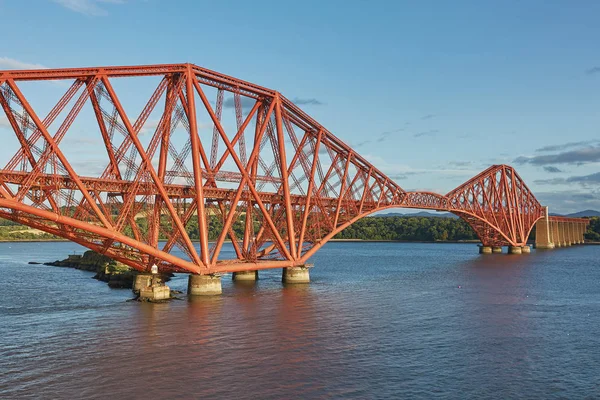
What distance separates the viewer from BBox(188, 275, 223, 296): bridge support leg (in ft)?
195

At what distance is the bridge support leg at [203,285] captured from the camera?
59.4m

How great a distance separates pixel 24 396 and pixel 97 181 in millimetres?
24826

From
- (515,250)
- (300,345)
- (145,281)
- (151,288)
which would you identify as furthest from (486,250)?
(300,345)

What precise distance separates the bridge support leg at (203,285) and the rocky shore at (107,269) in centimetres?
1025

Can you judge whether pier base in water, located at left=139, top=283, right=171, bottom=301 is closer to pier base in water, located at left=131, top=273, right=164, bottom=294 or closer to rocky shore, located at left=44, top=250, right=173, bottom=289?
pier base in water, located at left=131, top=273, right=164, bottom=294

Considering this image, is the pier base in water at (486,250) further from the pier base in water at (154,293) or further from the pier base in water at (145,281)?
the pier base in water at (154,293)

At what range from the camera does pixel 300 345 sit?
39.5m

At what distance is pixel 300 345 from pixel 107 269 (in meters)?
54.0

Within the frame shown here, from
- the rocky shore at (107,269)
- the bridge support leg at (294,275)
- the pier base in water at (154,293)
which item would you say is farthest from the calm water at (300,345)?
the rocky shore at (107,269)

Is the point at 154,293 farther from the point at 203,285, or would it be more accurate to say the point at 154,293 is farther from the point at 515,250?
the point at 515,250

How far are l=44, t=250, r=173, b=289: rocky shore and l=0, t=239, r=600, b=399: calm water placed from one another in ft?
19.0

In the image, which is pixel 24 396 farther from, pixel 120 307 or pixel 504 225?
pixel 504 225

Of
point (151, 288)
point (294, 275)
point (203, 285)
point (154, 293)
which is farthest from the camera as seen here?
point (294, 275)

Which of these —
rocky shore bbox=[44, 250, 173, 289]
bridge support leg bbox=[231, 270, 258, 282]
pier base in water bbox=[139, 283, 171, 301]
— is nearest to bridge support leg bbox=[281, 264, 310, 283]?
bridge support leg bbox=[231, 270, 258, 282]
